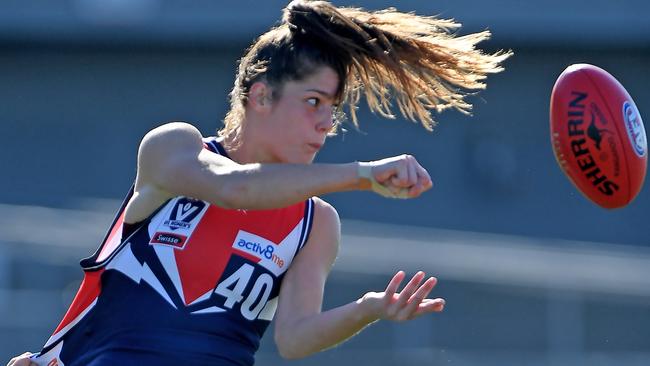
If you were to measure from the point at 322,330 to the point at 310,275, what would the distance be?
0.83ft

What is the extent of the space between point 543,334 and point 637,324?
915 mm

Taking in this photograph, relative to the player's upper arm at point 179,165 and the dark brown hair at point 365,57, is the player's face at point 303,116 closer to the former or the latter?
the dark brown hair at point 365,57

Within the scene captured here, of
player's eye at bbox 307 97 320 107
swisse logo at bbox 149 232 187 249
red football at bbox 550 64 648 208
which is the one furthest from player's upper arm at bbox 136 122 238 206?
red football at bbox 550 64 648 208

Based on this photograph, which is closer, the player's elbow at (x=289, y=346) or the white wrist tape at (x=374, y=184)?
the white wrist tape at (x=374, y=184)

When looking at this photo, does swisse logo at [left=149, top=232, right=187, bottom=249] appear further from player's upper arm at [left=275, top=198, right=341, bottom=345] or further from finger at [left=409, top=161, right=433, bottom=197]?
finger at [left=409, top=161, right=433, bottom=197]

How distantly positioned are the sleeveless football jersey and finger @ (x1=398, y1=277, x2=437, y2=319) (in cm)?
68

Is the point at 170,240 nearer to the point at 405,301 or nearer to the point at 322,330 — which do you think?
the point at 322,330

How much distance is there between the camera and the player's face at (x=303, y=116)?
441cm

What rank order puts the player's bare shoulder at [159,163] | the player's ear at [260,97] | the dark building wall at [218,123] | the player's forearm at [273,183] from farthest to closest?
the dark building wall at [218,123]
the player's ear at [260,97]
the player's bare shoulder at [159,163]
the player's forearm at [273,183]

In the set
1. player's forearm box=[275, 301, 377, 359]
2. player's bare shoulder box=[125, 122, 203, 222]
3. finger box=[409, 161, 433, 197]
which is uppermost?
finger box=[409, 161, 433, 197]

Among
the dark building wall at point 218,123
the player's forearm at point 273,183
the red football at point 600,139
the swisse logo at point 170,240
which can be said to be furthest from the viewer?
the dark building wall at point 218,123

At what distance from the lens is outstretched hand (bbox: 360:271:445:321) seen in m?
3.93

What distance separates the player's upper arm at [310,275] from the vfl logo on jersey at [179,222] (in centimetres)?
37

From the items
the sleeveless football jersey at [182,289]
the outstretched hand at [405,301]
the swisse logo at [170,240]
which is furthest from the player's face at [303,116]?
the outstretched hand at [405,301]
